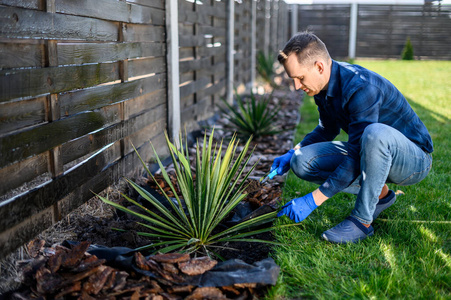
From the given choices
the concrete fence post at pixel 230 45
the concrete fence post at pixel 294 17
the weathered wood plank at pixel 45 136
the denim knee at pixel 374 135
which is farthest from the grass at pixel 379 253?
the concrete fence post at pixel 294 17

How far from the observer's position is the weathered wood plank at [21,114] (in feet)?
6.11

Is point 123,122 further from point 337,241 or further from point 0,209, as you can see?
point 337,241

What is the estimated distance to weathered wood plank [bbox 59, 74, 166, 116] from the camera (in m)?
2.35

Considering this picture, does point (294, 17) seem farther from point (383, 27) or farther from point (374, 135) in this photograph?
point (374, 135)

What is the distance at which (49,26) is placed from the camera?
2.12 metres

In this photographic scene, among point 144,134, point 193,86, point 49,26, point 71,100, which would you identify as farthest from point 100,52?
point 193,86

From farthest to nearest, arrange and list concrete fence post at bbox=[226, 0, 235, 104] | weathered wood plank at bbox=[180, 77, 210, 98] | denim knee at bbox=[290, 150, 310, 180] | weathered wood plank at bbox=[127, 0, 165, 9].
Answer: concrete fence post at bbox=[226, 0, 235, 104], weathered wood plank at bbox=[180, 77, 210, 98], weathered wood plank at bbox=[127, 0, 165, 9], denim knee at bbox=[290, 150, 310, 180]

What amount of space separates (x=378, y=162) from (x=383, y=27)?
16.2 m

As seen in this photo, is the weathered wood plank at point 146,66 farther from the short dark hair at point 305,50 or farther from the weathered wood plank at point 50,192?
the short dark hair at point 305,50

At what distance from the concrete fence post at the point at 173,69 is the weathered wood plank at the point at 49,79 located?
111 centimetres

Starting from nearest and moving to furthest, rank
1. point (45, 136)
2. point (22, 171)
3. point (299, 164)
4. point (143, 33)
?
point (22, 171) → point (45, 136) → point (299, 164) → point (143, 33)

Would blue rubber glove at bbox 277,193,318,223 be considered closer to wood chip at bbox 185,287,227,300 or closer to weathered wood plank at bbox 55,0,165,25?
wood chip at bbox 185,287,227,300

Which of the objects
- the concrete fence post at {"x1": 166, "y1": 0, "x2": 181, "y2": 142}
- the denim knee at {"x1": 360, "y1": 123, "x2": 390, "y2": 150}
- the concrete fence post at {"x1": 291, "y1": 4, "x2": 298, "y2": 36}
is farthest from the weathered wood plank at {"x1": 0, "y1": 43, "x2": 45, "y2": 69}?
the concrete fence post at {"x1": 291, "y1": 4, "x2": 298, "y2": 36}

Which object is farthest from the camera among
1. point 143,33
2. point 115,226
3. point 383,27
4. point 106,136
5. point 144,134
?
point 383,27
